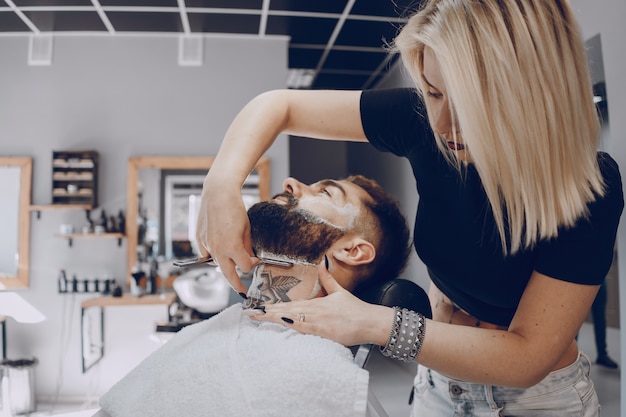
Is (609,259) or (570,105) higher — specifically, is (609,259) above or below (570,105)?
below

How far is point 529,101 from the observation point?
2.40 feet

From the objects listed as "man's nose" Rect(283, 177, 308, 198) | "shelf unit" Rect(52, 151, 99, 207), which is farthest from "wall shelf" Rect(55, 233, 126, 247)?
"man's nose" Rect(283, 177, 308, 198)

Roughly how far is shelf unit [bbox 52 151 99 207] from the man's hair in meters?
3.10

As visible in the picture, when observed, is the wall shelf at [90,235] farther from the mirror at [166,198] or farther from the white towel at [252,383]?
the white towel at [252,383]

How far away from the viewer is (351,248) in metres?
1.09

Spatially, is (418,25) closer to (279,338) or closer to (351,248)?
(351,248)

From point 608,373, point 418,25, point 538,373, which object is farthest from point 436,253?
point 608,373

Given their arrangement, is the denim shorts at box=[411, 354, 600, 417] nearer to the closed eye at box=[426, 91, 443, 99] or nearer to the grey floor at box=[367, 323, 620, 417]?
the closed eye at box=[426, 91, 443, 99]

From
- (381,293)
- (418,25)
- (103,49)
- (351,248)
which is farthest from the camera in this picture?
(103,49)

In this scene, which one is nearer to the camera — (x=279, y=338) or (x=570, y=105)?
(x=570, y=105)

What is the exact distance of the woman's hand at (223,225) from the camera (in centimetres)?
88

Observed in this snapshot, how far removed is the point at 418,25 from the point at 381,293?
53 centimetres

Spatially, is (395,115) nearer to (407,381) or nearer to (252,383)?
(252,383)

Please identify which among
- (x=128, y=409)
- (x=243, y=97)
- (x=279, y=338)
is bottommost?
(x=128, y=409)
